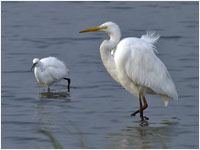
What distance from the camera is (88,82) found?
11289mm

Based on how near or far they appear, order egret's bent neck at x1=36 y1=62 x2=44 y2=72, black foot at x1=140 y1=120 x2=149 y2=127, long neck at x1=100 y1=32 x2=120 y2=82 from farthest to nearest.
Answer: egret's bent neck at x1=36 y1=62 x2=44 y2=72
long neck at x1=100 y1=32 x2=120 y2=82
black foot at x1=140 y1=120 x2=149 y2=127

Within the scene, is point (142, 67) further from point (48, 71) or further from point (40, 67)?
point (40, 67)

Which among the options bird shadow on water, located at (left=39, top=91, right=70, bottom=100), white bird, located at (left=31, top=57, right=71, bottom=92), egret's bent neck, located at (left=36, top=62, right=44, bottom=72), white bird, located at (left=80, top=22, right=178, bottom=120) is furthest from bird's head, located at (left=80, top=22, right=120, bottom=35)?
egret's bent neck, located at (left=36, top=62, right=44, bottom=72)

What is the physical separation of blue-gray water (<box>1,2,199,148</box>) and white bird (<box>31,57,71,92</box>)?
192 millimetres

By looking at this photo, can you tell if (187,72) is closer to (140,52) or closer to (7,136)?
(140,52)

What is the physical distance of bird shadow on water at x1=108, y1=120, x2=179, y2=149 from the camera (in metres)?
7.28

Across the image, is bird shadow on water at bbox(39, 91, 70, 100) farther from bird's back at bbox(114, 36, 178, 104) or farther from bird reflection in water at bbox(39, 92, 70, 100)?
bird's back at bbox(114, 36, 178, 104)

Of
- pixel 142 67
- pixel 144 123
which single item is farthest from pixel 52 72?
pixel 144 123

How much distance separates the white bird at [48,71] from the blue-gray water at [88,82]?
192 millimetres

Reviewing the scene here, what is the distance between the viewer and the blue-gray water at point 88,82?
7781 millimetres

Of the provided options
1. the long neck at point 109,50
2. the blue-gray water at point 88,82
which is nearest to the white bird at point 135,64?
the long neck at point 109,50

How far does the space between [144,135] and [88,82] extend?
12.1ft

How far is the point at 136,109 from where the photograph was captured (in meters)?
9.29

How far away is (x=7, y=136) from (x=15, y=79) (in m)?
4.00
